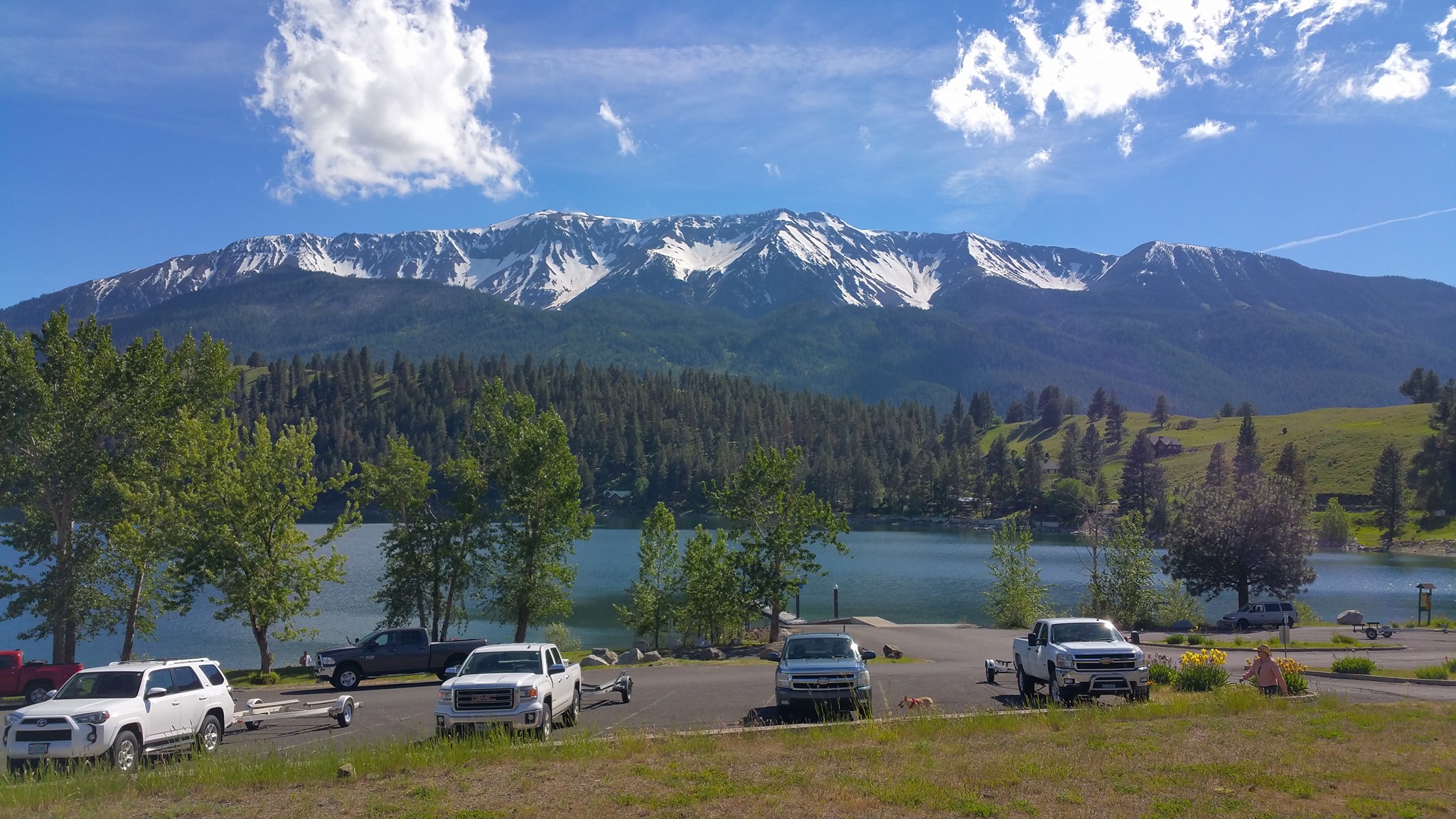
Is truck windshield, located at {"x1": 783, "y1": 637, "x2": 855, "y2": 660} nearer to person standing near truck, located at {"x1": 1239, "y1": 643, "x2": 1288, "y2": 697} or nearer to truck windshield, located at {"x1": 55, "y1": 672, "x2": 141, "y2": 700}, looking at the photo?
person standing near truck, located at {"x1": 1239, "y1": 643, "x2": 1288, "y2": 697}

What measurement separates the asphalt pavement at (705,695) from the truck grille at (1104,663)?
76.1 inches

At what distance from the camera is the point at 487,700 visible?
1628cm

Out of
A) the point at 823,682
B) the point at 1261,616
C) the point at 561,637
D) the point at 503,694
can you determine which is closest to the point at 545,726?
the point at 503,694

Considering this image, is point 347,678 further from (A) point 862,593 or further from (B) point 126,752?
(A) point 862,593

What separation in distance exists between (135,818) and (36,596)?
99.6 feet

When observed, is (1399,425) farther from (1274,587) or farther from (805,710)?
(805,710)

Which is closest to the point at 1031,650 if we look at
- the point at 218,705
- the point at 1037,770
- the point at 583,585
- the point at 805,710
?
the point at 805,710

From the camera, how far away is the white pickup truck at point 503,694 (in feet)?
53.1

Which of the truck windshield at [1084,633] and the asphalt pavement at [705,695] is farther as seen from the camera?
the truck windshield at [1084,633]

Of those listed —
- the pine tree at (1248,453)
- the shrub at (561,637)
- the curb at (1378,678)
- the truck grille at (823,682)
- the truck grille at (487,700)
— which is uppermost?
the pine tree at (1248,453)

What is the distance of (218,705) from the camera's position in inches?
702

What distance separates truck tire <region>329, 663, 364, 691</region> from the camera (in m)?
28.5

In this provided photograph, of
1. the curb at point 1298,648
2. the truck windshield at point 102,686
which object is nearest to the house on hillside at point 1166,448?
the curb at point 1298,648

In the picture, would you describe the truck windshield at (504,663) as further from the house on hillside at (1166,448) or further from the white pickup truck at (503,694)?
the house on hillside at (1166,448)
